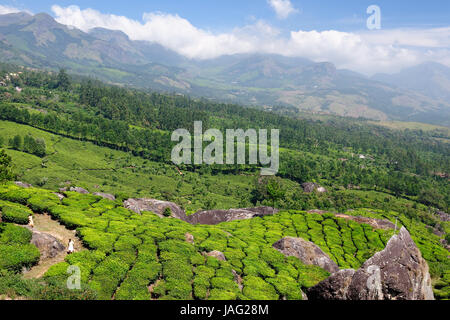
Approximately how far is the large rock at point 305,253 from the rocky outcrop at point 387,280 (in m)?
14.6

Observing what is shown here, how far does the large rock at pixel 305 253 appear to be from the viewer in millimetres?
37781

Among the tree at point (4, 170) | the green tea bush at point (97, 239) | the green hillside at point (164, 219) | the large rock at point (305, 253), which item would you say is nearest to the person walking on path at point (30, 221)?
the green hillside at point (164, 219)

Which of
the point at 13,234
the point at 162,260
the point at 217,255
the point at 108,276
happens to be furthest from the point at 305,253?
the point at 13,234

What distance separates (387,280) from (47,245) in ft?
99.8

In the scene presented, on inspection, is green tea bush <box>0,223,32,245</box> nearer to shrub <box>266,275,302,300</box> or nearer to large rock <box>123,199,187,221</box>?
shrub <box>266,275,302,300</box>

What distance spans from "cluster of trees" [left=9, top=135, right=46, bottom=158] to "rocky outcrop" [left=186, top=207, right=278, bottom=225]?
92580 mm

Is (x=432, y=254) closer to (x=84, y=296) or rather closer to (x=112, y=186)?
(x=84, y=296)

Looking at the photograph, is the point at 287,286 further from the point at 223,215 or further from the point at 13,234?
the point at 223,215

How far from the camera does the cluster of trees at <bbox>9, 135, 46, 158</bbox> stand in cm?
11825

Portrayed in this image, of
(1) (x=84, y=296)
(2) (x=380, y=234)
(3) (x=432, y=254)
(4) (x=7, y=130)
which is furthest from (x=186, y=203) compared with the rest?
(4) (x=7, y=130)

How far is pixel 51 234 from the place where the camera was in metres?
29.4

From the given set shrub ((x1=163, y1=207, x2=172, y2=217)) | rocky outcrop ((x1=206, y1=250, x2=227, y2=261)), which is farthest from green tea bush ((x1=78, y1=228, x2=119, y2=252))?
shrub ((x1=163, y1=207, x2=172, y2=217))

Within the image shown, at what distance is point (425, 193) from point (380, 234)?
422 feet
